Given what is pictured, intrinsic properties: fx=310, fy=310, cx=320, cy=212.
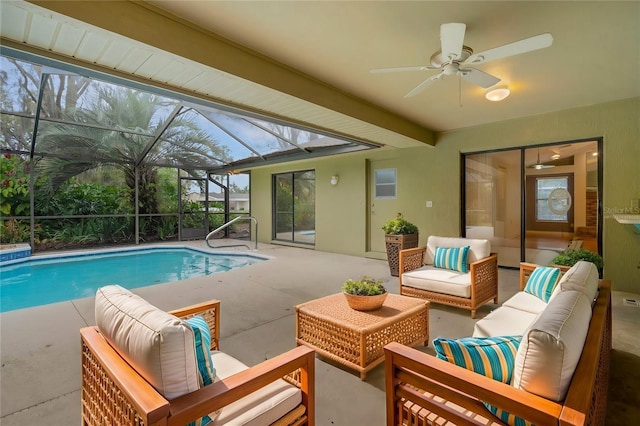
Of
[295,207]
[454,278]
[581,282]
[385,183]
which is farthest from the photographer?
[295,207]

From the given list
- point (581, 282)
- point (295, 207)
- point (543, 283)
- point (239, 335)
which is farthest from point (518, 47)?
point (295, 207)

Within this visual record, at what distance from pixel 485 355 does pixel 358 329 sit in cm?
107

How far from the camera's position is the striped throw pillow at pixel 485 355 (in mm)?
1203

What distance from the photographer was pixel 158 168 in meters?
10.1

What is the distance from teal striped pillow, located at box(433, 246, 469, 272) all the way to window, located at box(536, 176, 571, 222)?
8.46 ft

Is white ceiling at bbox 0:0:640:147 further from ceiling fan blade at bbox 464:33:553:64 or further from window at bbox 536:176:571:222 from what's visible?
window at bbox 536:176:571:222

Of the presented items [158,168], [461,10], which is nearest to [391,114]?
[461,10]

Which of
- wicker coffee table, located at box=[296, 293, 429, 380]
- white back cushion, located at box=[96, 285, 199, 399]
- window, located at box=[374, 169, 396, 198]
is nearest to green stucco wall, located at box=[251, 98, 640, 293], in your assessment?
window, located at box=[374, 169, 396, 198]

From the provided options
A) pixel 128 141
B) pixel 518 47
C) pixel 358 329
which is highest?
pixel 128 141

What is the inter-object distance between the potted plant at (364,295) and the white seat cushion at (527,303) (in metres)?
1.02

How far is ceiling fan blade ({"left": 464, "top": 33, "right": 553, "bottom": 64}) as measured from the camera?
85.4 inches

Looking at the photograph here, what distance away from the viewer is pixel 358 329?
219cm

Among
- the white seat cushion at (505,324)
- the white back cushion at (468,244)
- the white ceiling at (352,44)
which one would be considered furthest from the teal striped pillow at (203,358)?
the white back cushion at (468,244)

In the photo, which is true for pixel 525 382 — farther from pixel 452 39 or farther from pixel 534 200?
pixel 534 200
